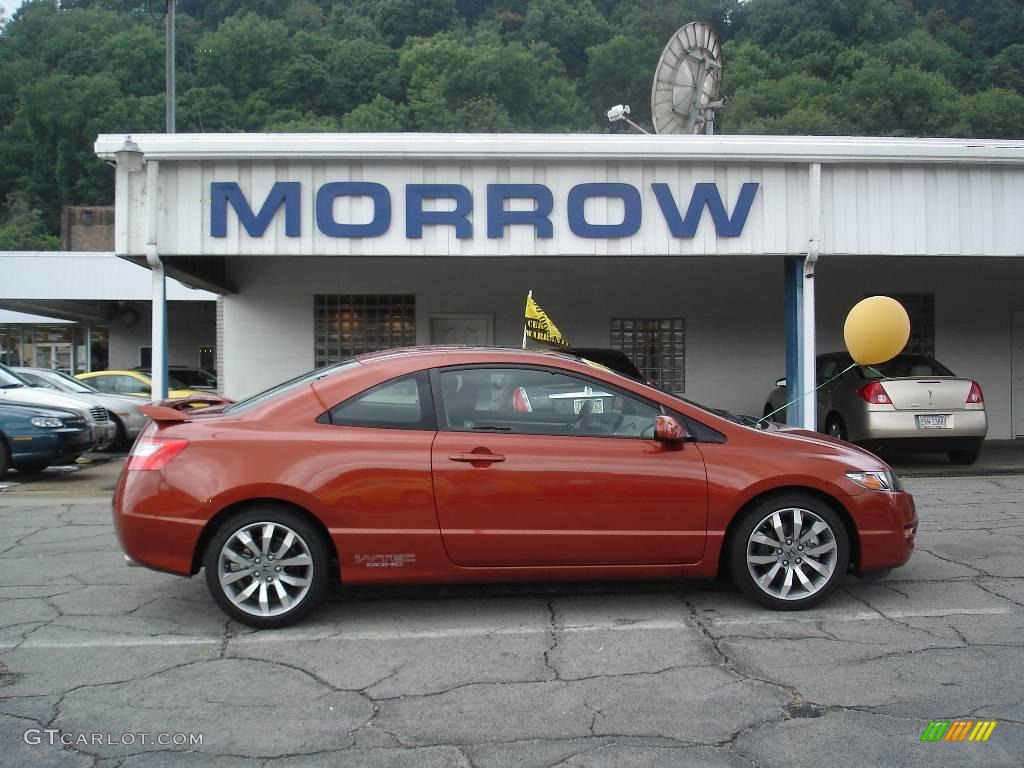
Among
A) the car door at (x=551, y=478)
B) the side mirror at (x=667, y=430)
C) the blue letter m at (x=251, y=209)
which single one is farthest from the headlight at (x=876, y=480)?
the blue letter m at (x=251, y=209)

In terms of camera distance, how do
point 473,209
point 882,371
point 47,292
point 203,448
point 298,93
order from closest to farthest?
point 203,448 → point 473,209 → point 882,371 → point 47,292 → point 298,93

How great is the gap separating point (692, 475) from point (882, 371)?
297 inches

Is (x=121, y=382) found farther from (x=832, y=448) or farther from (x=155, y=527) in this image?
(x=832, y=448)

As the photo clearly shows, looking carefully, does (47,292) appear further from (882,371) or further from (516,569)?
(516,569)

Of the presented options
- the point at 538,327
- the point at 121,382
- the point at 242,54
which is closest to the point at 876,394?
the point at 538,327

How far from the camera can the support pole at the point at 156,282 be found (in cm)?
1012

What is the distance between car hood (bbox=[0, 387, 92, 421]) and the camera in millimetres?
11016

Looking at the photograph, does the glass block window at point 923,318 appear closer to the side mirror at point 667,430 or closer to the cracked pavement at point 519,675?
the cracked pavement at point 519,675

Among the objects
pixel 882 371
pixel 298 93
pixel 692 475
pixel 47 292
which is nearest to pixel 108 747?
pixel 692 475

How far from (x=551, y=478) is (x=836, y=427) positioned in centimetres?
814

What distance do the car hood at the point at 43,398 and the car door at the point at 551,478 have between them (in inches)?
324

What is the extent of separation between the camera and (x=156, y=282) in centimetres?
1047

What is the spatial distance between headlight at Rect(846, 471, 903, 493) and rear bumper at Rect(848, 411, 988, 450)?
5845 mm

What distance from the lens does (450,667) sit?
4.29m
